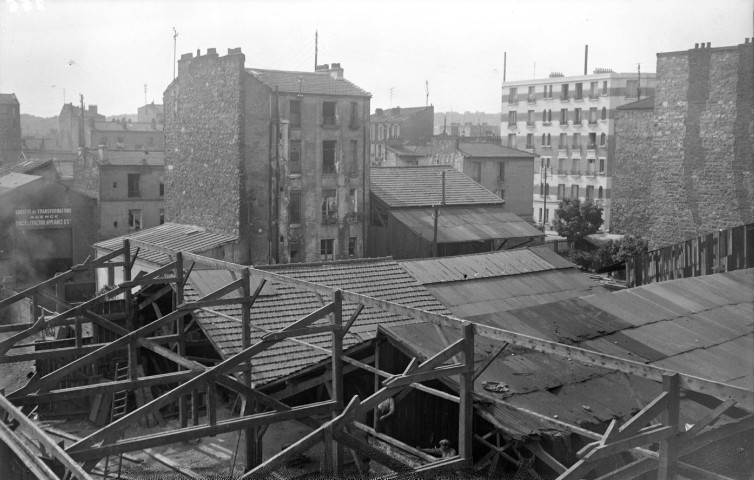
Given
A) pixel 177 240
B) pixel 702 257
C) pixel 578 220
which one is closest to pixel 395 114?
pixel 578 220

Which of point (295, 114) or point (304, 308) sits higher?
point (295, 114)

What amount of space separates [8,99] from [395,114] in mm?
35123

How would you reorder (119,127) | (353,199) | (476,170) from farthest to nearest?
(119,127), (476,170), (353,199)

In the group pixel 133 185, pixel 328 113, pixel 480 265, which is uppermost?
pixel 328 113

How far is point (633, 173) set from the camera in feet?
149

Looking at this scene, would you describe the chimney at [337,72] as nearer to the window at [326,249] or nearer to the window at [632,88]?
the window at [326,249]

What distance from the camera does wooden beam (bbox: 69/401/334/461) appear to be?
9.04m

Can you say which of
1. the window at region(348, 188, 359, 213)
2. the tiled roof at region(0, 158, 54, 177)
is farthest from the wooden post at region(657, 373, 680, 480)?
the tiled roof at region(0, 158, 54, 177)

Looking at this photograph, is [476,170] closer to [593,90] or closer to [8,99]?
[593,90]

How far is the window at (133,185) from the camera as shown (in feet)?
153

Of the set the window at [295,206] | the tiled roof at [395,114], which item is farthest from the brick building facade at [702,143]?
the tiled roof at [395,114]

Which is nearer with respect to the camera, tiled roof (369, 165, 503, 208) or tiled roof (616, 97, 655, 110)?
tiled roof (369, 165, 503, 208)

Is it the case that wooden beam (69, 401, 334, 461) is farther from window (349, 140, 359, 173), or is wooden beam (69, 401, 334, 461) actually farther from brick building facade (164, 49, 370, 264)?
window (349, 140, 359, 173)

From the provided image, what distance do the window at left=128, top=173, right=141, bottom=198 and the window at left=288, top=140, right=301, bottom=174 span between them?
15.1 metres
